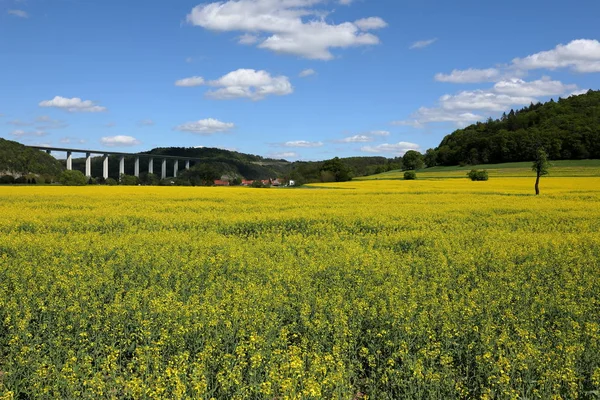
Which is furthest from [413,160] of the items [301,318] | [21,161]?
[301,318]

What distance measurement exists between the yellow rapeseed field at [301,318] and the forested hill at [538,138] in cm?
8661

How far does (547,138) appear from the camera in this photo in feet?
343

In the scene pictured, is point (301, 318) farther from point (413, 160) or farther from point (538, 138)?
point (413, 160)

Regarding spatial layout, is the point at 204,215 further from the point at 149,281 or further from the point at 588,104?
the point at 588,104

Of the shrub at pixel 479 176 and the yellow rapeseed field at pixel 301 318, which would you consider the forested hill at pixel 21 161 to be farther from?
the yellow rapeseed field at pixel 301 318

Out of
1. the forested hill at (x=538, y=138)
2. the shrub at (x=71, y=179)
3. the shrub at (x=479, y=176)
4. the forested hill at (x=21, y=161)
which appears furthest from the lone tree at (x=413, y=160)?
the forested hill at (x=21, y=161)

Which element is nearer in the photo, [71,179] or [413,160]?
[71,179]

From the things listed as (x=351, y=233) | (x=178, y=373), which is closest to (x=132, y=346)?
(x=178, y=373)

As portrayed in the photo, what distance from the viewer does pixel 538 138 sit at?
107062 mm

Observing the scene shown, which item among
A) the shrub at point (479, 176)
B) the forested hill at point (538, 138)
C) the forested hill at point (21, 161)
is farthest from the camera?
the forested hill at point (21, 161)

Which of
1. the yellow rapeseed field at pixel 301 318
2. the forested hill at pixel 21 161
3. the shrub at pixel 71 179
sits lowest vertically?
the yellow rapeseed field at pixel 301 318

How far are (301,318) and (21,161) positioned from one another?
119427mm

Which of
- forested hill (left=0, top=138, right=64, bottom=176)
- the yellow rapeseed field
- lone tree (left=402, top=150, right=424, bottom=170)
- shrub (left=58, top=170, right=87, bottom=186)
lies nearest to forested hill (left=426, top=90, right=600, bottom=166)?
A: lone tree (left=402, top=150, right=424, bottom=170)

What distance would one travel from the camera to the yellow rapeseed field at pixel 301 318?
5.81 meters
